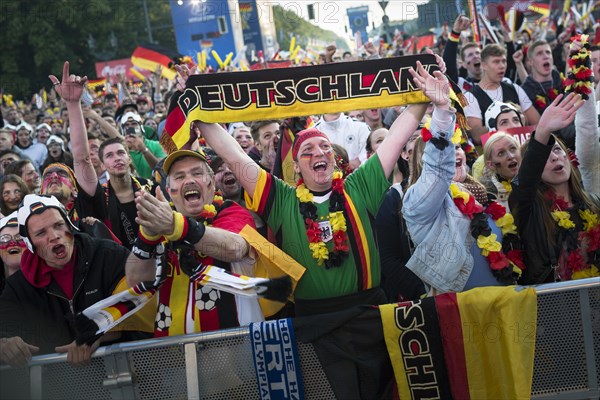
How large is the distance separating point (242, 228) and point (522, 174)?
1.50 m

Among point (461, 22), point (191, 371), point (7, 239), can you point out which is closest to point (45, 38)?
point (461, 22)

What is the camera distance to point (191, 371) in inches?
127

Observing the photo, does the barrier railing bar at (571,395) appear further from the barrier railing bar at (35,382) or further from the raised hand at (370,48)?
the raised hand at (370,48)

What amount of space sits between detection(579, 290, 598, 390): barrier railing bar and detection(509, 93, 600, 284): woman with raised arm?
0.49m

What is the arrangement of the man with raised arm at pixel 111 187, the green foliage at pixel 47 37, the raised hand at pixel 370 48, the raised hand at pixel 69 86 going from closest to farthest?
the raised hand at pixel 69 86
the man with raised arm at pixel 111 187
the raised hand at pixel 370 48
the green foliage at pixel 47 37

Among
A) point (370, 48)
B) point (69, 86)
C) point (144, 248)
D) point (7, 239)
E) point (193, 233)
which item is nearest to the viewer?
point (193, 233)

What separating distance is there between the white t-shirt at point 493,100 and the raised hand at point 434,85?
110 inches

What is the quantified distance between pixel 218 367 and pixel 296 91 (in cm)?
163

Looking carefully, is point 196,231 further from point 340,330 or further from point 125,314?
point 340,330

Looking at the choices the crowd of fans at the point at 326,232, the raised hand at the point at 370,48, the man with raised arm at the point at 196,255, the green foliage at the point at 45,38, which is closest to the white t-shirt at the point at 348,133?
the raised hand at the point at 370,48

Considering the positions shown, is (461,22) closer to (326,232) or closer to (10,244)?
(326,232)

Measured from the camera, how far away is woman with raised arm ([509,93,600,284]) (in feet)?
11.8

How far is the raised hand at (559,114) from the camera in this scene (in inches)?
138

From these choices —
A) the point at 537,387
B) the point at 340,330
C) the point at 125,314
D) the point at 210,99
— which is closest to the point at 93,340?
the point at 125,314
